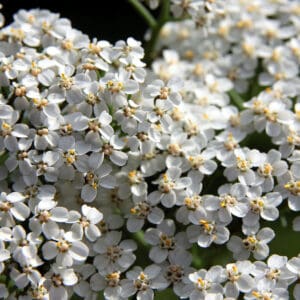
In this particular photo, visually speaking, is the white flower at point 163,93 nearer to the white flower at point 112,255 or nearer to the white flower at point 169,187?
the white flower at point 169,187

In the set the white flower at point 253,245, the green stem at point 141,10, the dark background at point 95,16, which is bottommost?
the dark background at point 95,16

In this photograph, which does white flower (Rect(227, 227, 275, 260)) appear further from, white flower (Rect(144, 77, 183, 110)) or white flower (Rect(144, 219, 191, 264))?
white flower (Rect(144, 77, 183, 110))

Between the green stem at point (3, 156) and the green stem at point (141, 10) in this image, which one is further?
the green stem at point (141, 10)

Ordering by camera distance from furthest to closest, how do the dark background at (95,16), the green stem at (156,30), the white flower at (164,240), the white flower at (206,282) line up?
the dark background at (95,16), the green stem at (156,30), the white flower at (164,240), the white flower at (206,282)

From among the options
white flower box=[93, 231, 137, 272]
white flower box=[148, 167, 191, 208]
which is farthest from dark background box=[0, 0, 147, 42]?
white flower box=[93, 231, 137, 272]

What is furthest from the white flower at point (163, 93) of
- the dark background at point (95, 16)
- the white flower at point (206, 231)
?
the dark background at point (95, 16)

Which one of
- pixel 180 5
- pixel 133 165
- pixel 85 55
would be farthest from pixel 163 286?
pixel 180 5

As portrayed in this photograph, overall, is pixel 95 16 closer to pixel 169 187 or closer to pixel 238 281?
pixel 169 187

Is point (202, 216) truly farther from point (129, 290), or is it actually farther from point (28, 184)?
point (28, 184)
